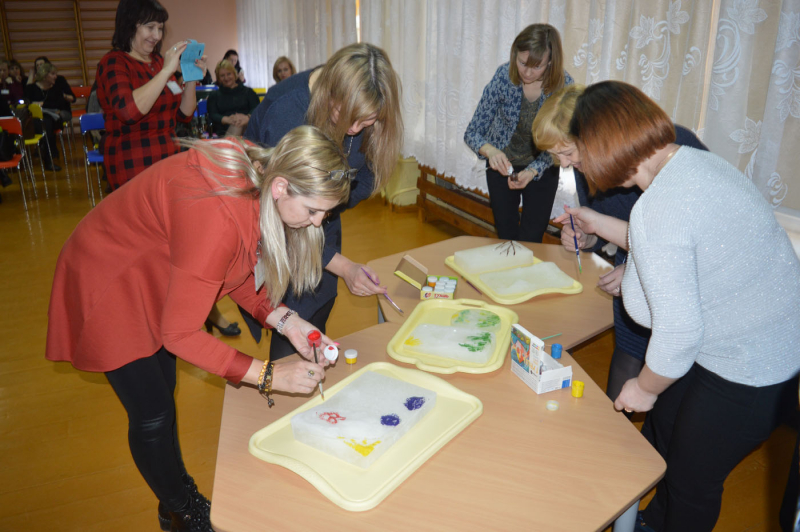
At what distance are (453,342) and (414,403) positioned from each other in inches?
13.4

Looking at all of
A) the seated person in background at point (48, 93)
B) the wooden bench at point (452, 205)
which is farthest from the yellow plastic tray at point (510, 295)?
the seated person in background at point (48, 93)

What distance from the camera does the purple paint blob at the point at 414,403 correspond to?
125cm

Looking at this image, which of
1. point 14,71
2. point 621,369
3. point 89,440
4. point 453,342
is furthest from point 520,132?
point 14,71

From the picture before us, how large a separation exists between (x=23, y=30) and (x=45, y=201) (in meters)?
6.51

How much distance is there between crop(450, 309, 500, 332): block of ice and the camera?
1659 mm

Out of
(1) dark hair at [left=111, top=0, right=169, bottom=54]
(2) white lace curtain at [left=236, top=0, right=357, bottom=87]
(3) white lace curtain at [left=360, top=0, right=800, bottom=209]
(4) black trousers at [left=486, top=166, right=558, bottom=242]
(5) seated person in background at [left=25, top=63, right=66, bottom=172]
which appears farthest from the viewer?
(5) seated person in background at [left=25, top=63, right=66, bottom=172]

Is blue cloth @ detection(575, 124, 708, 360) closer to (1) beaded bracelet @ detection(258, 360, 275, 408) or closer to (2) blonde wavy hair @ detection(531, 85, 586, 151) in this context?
(2) blonde wavy hair @ detection(531, 85, 586, 151)

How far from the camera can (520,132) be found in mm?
2678

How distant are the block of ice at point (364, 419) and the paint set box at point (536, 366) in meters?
0.27

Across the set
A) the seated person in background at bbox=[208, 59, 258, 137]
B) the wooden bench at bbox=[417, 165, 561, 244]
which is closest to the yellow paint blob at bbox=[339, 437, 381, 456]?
the wooden bench at bbox=[417, 165, 561, 244]

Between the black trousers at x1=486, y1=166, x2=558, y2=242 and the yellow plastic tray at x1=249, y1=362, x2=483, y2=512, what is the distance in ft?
5.22

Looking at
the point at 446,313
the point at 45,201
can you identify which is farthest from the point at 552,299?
the point at 45,201

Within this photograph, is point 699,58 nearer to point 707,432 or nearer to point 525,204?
point 525,204

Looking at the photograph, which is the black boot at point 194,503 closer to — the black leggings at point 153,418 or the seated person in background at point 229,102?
the black leggings at point 153,418
